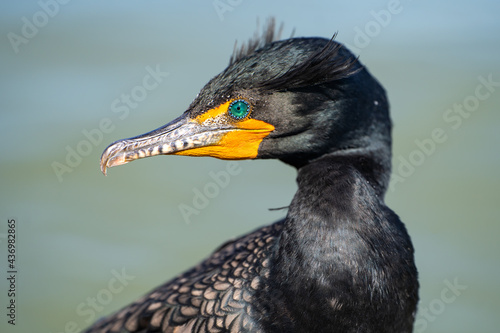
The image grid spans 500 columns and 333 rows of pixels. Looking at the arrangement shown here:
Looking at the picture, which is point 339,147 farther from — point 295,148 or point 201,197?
point 201,197

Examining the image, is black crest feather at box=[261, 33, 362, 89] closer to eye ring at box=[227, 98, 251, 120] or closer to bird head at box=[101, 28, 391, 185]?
bird head at box=[101, 28, 391, 185]

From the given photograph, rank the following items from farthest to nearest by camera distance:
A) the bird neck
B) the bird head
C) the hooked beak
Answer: the hooked beak → the bird head → the bird neck

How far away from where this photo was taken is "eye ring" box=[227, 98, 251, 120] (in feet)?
11.9

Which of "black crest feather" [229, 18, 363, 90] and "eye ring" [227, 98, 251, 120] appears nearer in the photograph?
"black crest feather" [229, 18, 363, 90]

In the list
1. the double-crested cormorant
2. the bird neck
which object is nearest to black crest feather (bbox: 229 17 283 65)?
the double-crested cormorant

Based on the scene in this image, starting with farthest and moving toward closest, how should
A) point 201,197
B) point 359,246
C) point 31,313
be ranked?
point 201,197 → point 31,313 → point 359,246

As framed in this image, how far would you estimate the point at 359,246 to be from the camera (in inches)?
135

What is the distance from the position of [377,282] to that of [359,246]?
0.63 feet

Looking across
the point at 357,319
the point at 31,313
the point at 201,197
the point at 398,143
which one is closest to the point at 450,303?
the point at 398,143

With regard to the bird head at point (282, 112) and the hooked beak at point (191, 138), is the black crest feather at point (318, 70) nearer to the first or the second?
the bird head at point (282, 112)

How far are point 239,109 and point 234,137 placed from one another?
6.1 inches

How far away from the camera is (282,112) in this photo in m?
3.62

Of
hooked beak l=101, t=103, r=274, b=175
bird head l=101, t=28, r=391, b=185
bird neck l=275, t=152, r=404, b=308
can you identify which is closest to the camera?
bird neck l=275, t=152, r=404, b=308

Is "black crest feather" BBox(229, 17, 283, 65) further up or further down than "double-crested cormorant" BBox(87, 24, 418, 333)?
further up
